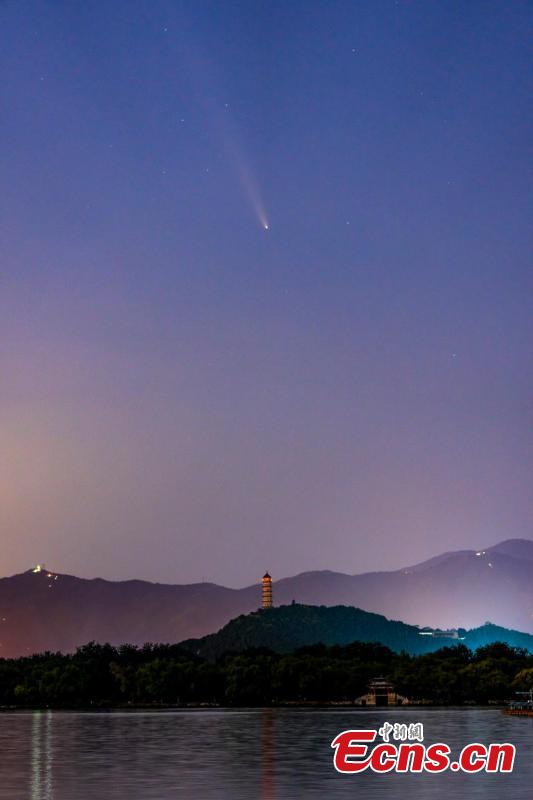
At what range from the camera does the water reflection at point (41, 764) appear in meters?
54.6

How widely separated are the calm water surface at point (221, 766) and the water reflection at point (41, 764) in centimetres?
8

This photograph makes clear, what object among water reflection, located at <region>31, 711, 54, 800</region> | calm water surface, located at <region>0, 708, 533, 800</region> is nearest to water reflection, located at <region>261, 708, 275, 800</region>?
calm water surface, located at <region>0, 708, 533, 800</region>

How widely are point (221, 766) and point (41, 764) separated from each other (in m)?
11.4

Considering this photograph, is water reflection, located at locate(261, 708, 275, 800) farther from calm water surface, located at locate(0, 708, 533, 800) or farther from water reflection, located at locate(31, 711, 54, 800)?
water reflection, located at locate(31, 711, 54, 800)

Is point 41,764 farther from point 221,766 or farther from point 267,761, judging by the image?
point 267,761

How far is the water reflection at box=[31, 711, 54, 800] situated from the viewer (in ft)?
179

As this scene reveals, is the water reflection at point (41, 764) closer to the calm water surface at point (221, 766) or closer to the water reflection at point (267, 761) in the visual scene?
the calm water surface at point (221, 766)

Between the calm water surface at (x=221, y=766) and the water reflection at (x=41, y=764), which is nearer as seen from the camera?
the calm water surface at (x=221, y=766)

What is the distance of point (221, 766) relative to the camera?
71.5 metres

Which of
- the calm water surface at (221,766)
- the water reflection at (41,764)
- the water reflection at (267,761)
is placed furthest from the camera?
the water reflection at (41,764)

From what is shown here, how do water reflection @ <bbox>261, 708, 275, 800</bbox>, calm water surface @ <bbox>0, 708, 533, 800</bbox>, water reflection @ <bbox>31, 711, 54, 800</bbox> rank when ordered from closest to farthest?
water reflection @ <bbox>261, 708, 275, 800</bbox>, calm water surface @ <bbox>0, 708, 533, 800</bbox>, water reflection @ <bbox>31, 711, 54, 800</bbox>

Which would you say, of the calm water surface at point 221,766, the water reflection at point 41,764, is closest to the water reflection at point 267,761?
the calm water surface at point 221,766

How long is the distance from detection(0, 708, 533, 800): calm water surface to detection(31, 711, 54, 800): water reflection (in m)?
0.08

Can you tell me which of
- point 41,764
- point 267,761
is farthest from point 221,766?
point 41,764
